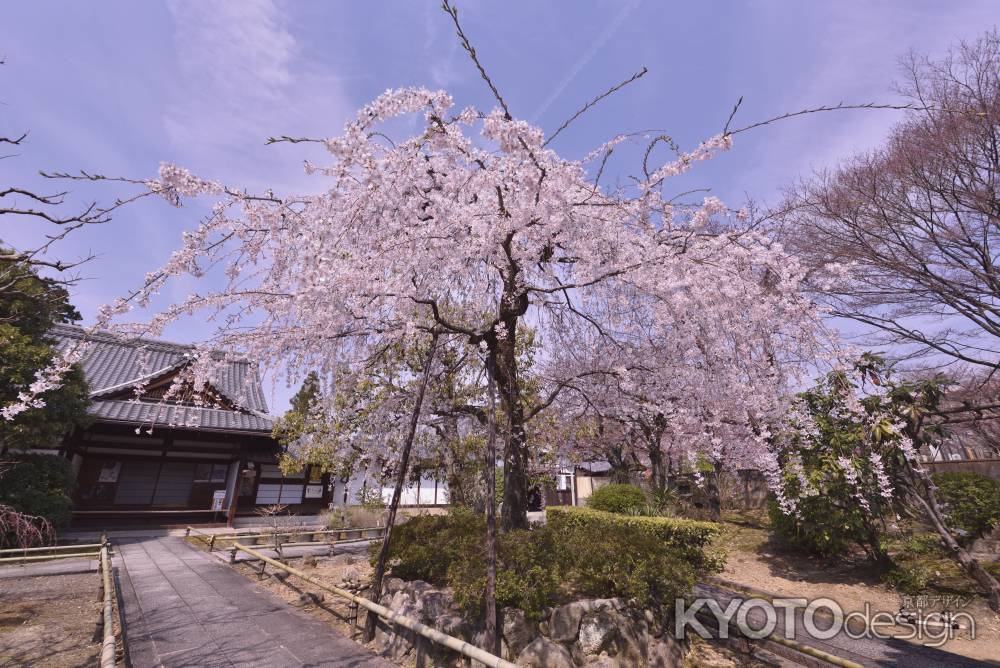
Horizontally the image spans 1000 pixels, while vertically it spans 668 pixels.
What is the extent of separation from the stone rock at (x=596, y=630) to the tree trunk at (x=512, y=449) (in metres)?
2.64

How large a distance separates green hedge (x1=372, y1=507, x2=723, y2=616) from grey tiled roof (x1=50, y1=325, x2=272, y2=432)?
8.43m

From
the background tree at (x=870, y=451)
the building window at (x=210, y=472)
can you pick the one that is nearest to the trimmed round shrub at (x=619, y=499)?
the background tree at (x=870, y=451)

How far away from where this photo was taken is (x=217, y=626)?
6.14 m

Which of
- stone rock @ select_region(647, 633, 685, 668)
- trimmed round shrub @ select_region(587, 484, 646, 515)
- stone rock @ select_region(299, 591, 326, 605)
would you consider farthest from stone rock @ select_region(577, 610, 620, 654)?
Answer: trimmed round shrub @ select_region(587, 484, 646, 515)

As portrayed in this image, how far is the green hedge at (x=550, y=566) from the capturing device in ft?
16.8

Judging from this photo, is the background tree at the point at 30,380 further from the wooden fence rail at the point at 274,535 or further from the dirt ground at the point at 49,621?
the wooden fence rail at the point at 274,535

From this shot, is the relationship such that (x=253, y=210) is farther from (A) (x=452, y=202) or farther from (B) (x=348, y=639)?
(B) (x=348, y=639)

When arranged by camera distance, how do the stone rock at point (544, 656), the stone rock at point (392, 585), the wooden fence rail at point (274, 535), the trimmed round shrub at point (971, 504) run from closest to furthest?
the stone rock at point (544, 656)
the stone rock at point (392, 585)
the trimmed round shrub at point (971, 504)
the wooden fence rail at point (274, 535)

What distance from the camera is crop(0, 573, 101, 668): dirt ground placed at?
5.09 m

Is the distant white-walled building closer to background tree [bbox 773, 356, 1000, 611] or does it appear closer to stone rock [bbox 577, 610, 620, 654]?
stone rock [bbox 577, 610, 620, 654]

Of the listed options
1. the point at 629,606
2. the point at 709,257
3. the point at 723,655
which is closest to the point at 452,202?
the point at 709,257

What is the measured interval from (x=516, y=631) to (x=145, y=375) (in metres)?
12.3

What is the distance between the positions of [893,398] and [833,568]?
4.37 meters

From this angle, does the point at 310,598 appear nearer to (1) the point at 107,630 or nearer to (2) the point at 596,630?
(1) the point at 107,630
